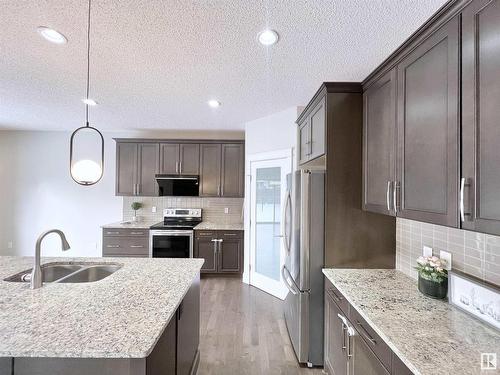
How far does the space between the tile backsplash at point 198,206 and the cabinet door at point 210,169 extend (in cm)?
36

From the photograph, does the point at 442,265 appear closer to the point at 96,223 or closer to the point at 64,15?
the point at 64,15

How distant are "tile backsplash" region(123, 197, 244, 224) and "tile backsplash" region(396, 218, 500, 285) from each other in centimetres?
328

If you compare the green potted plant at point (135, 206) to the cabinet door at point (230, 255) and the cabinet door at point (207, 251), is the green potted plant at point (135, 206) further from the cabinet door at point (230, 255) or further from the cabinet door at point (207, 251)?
the cabinet door at point (230, 255)

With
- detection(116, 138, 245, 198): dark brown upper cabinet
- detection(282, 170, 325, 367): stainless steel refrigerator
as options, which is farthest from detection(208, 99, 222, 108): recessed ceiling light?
detection(282, 170, 325, 367): stainless steel refrigerator

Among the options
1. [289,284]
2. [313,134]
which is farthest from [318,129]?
[289,284]

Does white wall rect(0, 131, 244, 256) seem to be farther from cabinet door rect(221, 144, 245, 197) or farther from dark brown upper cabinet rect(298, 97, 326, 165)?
dark brown upper cabinet rect(298, 97, 326, 165)

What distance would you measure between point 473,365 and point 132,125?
503 cm

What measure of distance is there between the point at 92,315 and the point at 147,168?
3.82 meters

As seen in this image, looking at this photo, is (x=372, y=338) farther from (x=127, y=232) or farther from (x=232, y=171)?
(x=127, y=232)

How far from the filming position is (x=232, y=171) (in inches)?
185

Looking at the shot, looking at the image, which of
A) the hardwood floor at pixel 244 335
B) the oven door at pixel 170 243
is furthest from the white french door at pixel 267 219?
the oven door at pixel 170 243

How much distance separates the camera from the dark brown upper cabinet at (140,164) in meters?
4.69

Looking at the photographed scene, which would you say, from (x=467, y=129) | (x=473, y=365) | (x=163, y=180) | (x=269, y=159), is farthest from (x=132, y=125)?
(x=473, y=365)

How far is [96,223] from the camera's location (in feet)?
16.4
